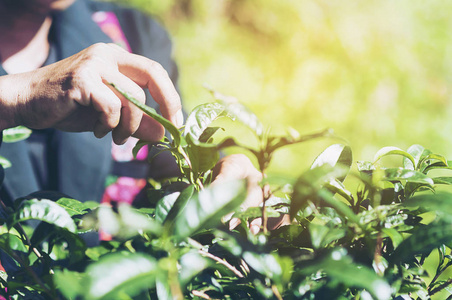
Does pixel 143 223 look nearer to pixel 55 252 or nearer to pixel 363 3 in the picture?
pixel 55 252

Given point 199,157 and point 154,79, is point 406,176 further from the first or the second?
point 154,79

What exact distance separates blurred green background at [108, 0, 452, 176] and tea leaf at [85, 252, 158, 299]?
93.1 inches

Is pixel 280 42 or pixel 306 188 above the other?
pixel 306 188

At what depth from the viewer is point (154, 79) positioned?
1.92 ft

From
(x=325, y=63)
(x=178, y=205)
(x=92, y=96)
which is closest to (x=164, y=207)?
(x=178, y=205)

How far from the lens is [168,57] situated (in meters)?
1.69

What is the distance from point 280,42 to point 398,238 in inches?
125

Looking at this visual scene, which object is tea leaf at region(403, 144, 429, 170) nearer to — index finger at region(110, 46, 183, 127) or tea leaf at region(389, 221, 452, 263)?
tea leaf at region(389, 221, 452, 263)

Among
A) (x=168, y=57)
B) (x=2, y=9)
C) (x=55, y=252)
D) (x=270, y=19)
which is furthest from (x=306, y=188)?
(x=270, y=19)

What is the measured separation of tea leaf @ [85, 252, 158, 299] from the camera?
0.25m

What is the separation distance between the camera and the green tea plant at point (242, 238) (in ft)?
0.93

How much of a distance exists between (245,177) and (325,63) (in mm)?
2744

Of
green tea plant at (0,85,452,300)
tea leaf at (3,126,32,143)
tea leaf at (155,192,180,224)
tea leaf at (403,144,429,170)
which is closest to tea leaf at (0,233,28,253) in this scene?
green tea plant at (0,85,452,300)

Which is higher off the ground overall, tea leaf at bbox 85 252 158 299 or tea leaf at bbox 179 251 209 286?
tea leaf at bbox 85 252 158 299
